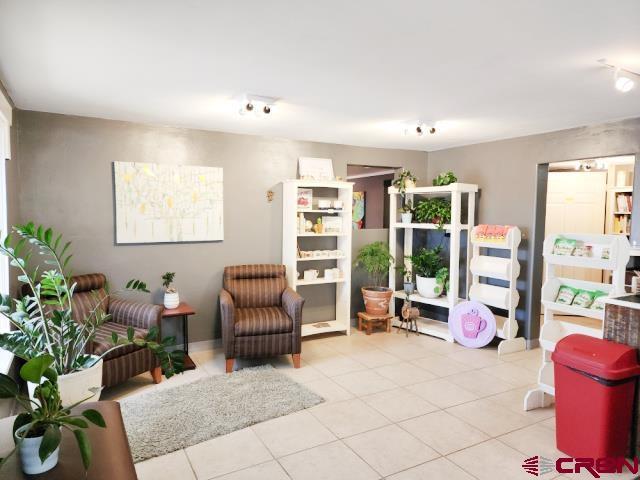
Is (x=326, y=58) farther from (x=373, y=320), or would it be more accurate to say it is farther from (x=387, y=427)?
(x=373, y=320)

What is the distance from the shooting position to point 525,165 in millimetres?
4668

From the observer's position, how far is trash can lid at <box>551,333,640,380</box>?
2473 millimetres

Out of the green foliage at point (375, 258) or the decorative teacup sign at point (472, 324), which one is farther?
the green foliage at point (375, 258)

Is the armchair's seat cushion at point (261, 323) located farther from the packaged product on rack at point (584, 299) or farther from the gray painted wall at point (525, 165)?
the gray painted wall at point (525, 165)

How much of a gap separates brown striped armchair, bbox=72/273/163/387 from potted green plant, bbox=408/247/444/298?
9.86ft

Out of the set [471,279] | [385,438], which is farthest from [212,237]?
[471,279]

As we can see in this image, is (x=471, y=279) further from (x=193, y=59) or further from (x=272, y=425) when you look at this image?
(x=193, y=59)

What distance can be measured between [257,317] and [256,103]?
1909mm

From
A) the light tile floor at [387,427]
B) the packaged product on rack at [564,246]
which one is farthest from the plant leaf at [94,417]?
the packaged product on rack at [564,246]

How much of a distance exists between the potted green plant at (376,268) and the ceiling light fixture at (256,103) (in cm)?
242

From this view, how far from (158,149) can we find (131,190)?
486 millimetres

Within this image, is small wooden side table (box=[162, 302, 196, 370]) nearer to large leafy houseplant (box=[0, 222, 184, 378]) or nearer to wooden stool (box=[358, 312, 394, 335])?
large leafy houseplant (box=[0, 222, 184, 378])

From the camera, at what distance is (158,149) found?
4.26 metres

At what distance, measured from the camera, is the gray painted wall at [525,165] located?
3.95m
